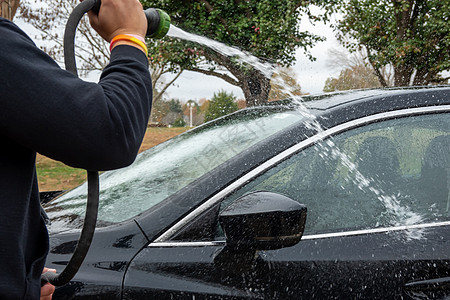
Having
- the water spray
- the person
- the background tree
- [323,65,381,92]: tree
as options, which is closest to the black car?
the water spray

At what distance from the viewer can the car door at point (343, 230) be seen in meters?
1.52

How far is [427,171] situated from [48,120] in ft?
5.28

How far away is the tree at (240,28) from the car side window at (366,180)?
7063 millimetres

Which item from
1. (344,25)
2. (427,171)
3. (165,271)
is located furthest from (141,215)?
(344,25)

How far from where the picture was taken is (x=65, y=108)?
31.5 inches

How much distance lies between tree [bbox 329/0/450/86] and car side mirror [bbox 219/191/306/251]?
10205 mm

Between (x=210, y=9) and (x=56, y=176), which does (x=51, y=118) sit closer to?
(x=56, y=176)

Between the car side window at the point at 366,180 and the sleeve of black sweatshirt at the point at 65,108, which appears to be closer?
the sleeve of black sweatshirt at the point at 65,108

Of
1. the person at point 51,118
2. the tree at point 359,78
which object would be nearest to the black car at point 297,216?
the person at point 51,118

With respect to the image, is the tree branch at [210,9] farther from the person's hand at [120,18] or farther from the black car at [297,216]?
the person's hand at [120,18]

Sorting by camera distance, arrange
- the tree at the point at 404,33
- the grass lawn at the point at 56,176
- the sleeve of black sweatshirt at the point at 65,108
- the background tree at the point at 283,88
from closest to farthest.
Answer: the sleeve of black sweatshirt at the point at 65,108, the background tree at the point at 283,88, the grass lawn at the point at 56,176, the tree at the point at 404,33

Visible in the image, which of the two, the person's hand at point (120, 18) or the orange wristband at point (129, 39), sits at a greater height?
the person's hand at point (120, 18)

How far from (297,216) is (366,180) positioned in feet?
1.50

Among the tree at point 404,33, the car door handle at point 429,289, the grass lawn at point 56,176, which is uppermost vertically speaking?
the tree at point 404,33
